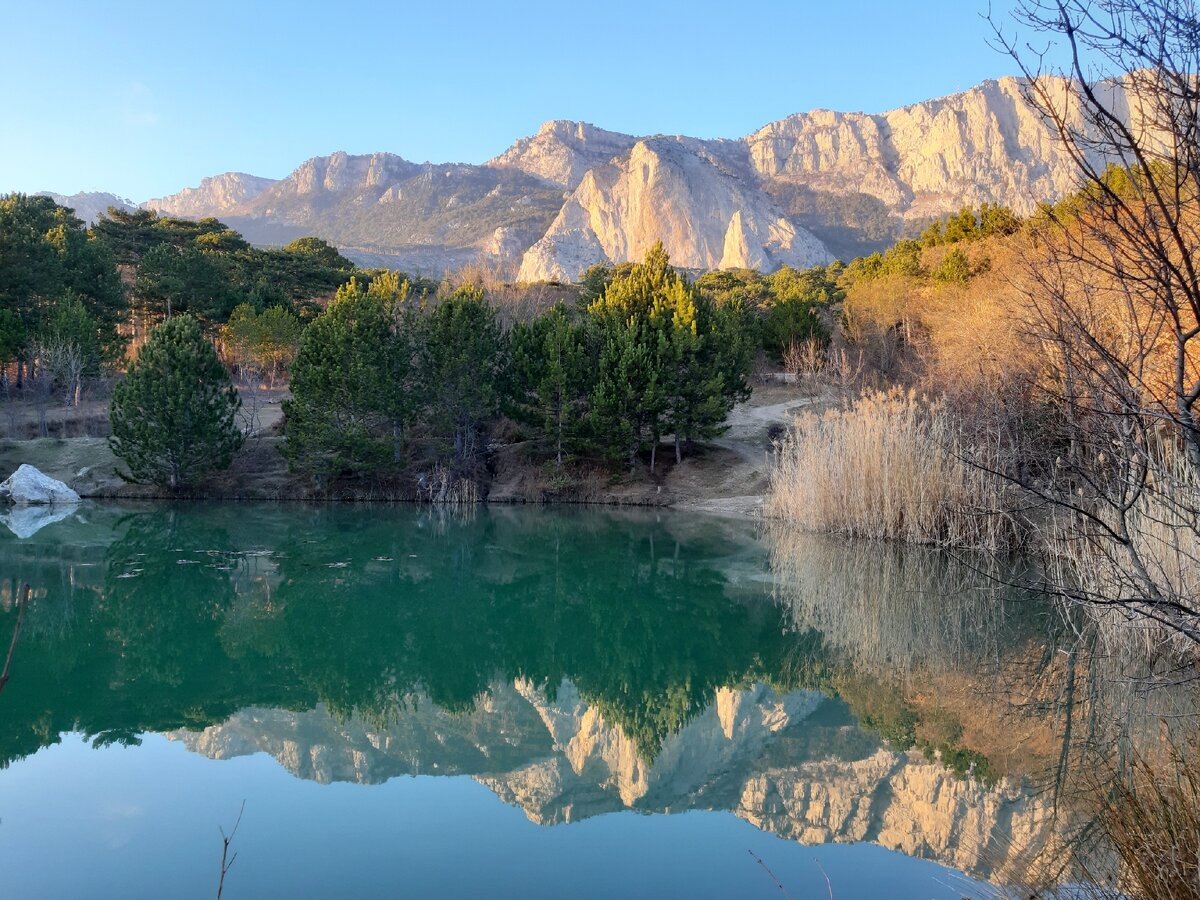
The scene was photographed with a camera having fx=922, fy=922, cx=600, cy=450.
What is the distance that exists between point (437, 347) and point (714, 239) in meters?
87.3

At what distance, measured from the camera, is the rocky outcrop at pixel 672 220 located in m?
103

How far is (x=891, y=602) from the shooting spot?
11.1 m

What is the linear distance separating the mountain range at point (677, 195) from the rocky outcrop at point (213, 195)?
38.3 feet

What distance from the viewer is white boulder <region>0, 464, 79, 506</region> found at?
74.0 ft

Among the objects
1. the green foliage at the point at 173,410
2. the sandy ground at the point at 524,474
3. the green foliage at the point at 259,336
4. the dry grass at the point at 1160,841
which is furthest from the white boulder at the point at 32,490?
the dry grass at the point at 1160,841

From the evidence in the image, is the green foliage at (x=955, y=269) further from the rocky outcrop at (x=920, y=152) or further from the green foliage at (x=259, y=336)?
the rocky outcrop at (x=920, y=152)

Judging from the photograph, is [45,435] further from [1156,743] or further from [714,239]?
[714,239]

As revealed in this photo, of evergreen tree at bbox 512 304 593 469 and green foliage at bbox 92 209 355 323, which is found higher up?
green foliage at bbox 92 209 355 323

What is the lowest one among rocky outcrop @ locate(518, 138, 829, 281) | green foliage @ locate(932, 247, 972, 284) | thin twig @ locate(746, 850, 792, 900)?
thin twig @ locate(746, 850, 792, 900)

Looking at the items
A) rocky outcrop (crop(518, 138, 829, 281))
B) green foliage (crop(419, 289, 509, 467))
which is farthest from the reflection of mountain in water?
rocky outcrop (crop(518, 138, 829, 281))

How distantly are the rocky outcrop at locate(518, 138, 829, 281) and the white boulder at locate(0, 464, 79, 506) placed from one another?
79223 millimetres

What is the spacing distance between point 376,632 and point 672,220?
4039 inches

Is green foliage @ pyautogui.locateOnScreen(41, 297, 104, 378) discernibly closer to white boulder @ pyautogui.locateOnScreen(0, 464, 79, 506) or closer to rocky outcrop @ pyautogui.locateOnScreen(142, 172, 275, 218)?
white boulder @ pyautogui.locateOnScreen(0, 464, 79, 506)

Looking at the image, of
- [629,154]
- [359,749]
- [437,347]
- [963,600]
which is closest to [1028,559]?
[963,600]
